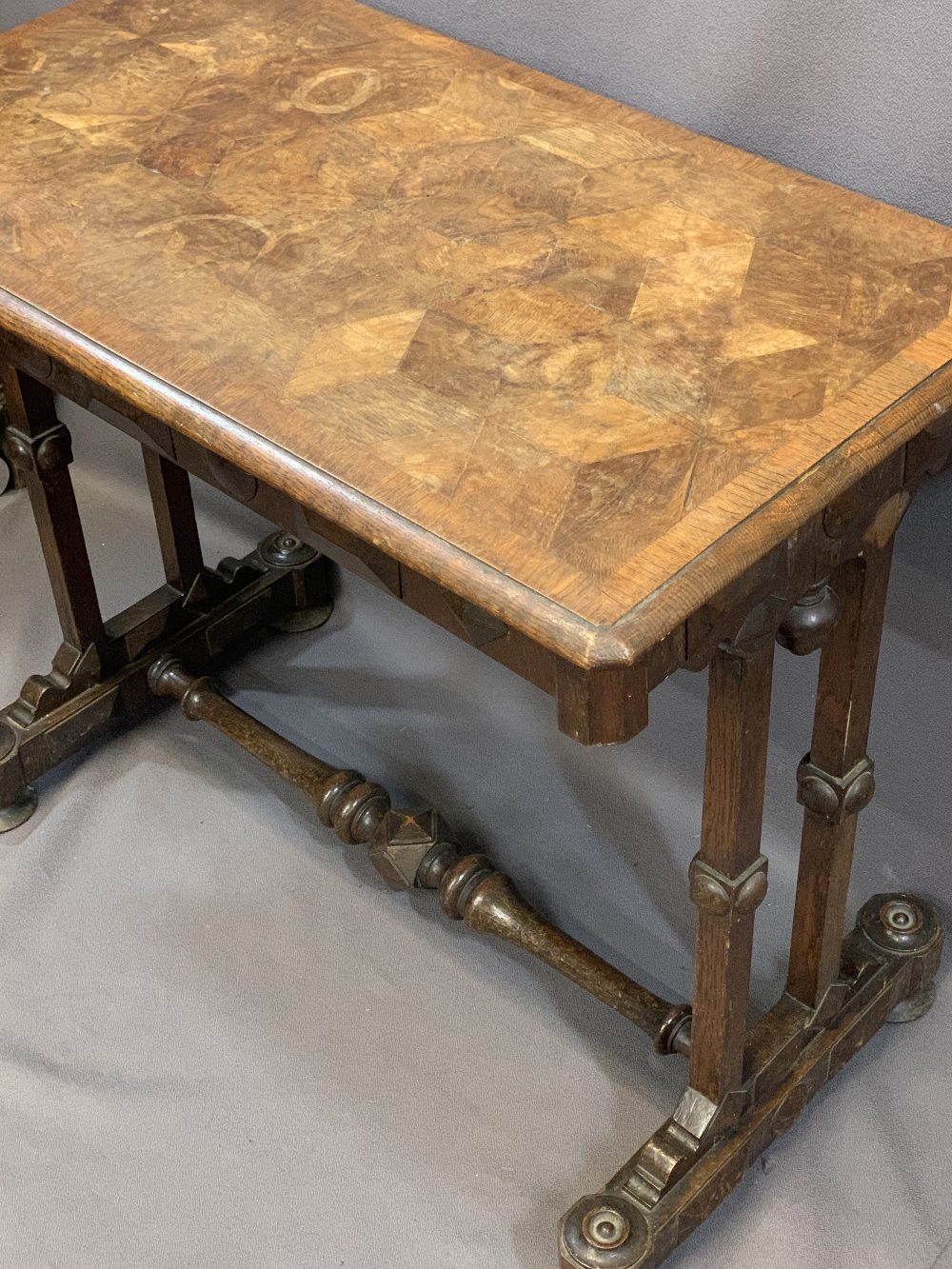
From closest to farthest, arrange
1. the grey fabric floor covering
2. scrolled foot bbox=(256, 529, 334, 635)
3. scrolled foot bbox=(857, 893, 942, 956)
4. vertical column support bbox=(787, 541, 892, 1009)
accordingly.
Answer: vertical column support bbox=(787, 541, 892, 1009)
the grey fabric floor covering
scrolled foot bbox=(857, 893, 942, 956)
scrolled foot bbox=(256, 529, 334, 635)

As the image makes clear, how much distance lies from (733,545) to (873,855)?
40.9 inches

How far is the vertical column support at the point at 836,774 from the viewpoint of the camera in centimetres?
161

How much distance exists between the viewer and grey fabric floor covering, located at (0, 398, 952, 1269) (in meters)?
1.86

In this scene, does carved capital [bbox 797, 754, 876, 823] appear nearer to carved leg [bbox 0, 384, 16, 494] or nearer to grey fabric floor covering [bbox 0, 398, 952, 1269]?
grey fabric floor covering [bbox 0, 398, 952, 1269]

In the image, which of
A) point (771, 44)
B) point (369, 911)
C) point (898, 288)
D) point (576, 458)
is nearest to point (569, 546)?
point (576, 458)

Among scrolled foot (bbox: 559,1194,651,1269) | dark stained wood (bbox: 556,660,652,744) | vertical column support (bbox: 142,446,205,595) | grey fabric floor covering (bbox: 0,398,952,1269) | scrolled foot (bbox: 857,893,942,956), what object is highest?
dark stained wood (bbox: 556,660,652,744)

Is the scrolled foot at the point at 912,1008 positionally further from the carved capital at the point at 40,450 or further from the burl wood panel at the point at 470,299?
the carved capital at the point at 40,450

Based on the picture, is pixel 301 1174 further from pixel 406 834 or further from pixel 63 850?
pixel 63 850

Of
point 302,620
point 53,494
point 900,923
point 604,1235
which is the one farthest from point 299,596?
point 604,1235

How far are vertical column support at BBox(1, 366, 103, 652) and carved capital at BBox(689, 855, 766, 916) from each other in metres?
1.01

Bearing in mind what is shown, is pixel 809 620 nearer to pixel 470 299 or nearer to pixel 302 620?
pixel 470 299

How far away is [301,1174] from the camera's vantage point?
1904mm

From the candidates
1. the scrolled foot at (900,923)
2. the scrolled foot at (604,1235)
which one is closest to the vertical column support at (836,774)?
the scrolled foot at (900,923)

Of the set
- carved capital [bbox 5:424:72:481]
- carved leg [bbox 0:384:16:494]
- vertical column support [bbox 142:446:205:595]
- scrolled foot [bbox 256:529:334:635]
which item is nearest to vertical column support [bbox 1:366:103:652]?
carved capital [bbox 5:424:72:481]
